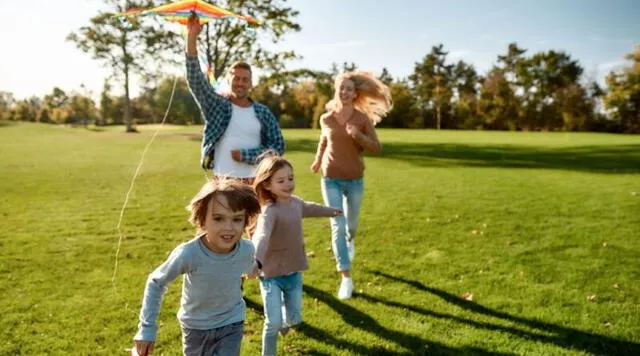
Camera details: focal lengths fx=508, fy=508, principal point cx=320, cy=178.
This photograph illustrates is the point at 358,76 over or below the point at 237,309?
over

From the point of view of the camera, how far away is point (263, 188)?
3998mm

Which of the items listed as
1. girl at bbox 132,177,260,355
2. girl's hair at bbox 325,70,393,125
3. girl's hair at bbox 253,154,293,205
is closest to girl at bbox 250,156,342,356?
girl's hair at bbox 253,154,293,205

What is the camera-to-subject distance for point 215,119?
489 cm

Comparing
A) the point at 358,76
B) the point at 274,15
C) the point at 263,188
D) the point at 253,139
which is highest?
the point at 274,15

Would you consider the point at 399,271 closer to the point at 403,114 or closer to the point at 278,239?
the point at 278,239

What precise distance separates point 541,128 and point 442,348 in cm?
6699

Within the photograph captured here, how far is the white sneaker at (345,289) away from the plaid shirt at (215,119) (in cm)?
169

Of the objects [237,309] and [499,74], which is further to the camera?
[499,74]

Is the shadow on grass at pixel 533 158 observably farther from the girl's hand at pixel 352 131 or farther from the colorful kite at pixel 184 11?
the colorful kite at pixel 184 11

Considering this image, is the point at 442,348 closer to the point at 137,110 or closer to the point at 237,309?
the point at 237,309

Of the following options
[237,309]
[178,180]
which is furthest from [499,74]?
[237,309]

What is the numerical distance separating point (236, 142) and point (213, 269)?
7.35 feet

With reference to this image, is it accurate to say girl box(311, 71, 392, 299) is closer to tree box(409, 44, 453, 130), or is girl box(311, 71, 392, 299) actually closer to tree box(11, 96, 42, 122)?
tree box(409, 44, 453, 130)

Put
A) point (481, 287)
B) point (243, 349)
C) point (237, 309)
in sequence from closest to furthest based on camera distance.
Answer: point (237, 309)
point (243, 349)
point (481, 287)
